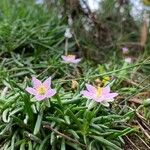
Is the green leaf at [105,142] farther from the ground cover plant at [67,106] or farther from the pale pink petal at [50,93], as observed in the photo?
the pale pink petal at [50,93]

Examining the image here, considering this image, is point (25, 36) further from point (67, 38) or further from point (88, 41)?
point (88, 41)

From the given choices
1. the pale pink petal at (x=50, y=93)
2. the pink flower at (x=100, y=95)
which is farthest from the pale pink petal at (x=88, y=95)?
the pale pink petal at (x=50, y=93)

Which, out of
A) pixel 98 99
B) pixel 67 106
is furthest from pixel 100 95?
pixel 67 106

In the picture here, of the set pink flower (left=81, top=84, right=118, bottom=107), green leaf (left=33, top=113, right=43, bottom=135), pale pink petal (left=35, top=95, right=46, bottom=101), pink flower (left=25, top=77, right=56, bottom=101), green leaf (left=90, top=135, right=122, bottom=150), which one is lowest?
green leaf (left=90, top=135, right=122, bottom=150)

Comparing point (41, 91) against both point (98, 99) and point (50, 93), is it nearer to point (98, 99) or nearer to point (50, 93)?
point (50, 93)

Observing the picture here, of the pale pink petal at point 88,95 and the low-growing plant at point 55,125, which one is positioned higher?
the pale pink petal at point 88,95

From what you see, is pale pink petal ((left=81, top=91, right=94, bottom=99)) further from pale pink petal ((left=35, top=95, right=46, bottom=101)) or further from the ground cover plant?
pale pink petal ((left=35, top=95, right=46, bottom=101))

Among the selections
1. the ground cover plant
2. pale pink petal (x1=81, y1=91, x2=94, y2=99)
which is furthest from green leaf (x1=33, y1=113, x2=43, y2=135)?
pale pink petal (x1=81, y1=91, x2=94, y2=99)

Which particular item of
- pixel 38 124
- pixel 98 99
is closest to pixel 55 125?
pixel 38 124

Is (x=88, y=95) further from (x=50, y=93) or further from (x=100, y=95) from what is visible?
(x=50, y=93)

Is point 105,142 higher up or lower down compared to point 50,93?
lower down

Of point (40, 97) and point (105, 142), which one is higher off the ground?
point (40, 97)

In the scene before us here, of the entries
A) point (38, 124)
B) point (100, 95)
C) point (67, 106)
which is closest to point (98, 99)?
point (100, 95)
